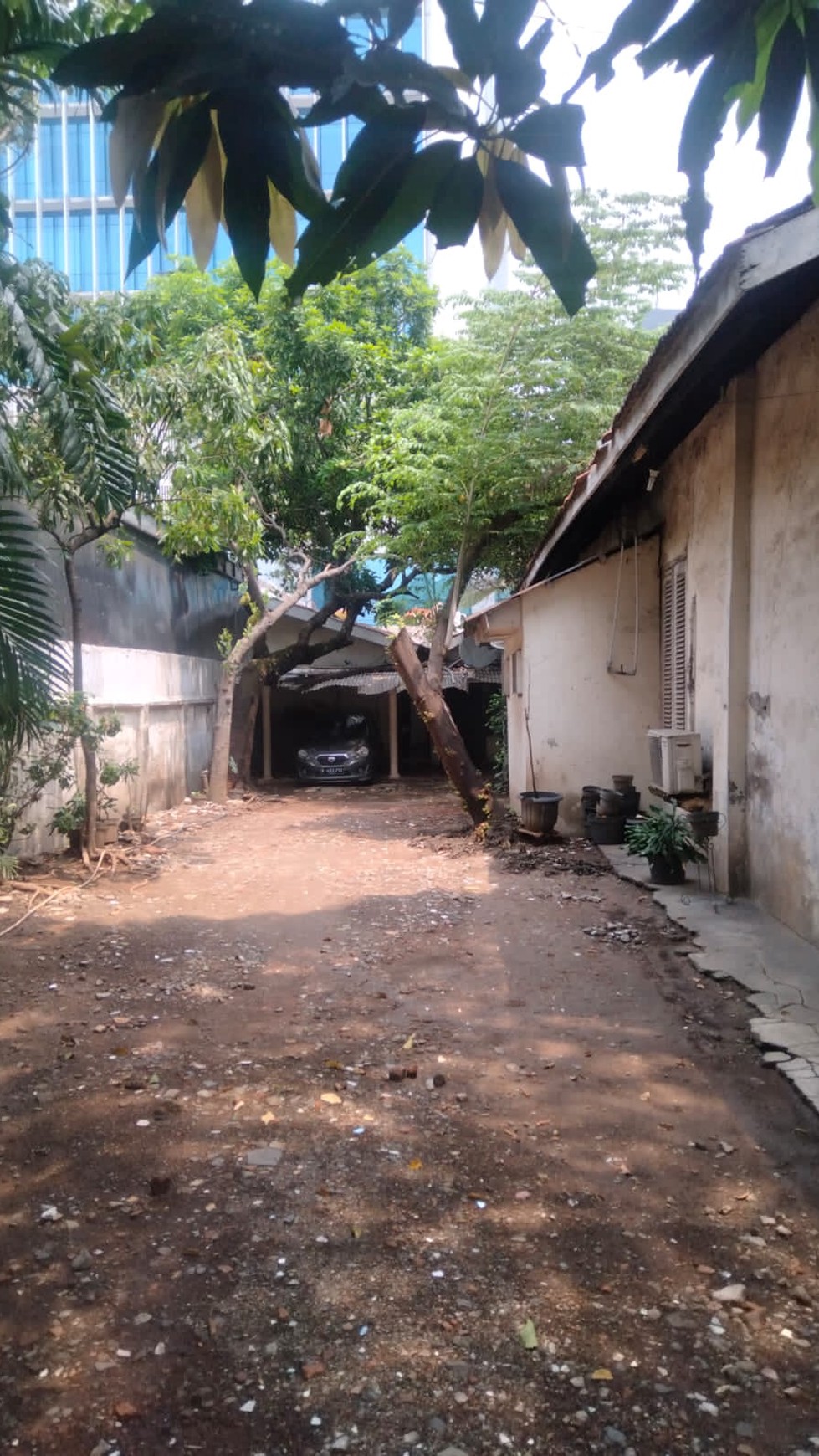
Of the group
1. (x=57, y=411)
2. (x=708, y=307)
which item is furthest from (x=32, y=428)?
(x=708, y=307)

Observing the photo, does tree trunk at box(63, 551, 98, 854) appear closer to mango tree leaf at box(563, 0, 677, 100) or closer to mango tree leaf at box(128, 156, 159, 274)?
mango tree leaf at box(128, 156, 159, 274)

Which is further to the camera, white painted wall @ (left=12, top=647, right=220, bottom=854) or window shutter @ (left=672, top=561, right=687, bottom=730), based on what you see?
white painted wall @ (left=12, top=647, right=220, bottom=854)

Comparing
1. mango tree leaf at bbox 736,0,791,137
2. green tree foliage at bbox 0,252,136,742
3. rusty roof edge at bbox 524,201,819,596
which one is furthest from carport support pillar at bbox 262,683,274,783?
mango tree leaf at bbox 736,0,791,137

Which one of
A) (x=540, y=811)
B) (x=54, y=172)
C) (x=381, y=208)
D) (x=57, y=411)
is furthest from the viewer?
(x=54, y=172)

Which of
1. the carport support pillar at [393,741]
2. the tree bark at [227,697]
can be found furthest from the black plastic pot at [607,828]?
the carport support pillar at [393,741]

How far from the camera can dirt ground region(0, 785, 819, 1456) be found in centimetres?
205

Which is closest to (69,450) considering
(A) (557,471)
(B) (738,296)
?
(B) (738,296)

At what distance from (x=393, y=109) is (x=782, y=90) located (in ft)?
1.76

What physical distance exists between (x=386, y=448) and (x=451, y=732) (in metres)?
4.80

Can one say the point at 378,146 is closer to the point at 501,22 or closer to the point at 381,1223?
the point at 501,22

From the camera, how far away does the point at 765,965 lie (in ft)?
16.5

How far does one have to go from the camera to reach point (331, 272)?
1.41 meters

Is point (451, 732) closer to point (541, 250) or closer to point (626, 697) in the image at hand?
point (626, 697)

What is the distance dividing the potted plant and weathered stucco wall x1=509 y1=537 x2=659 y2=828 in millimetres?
2468
